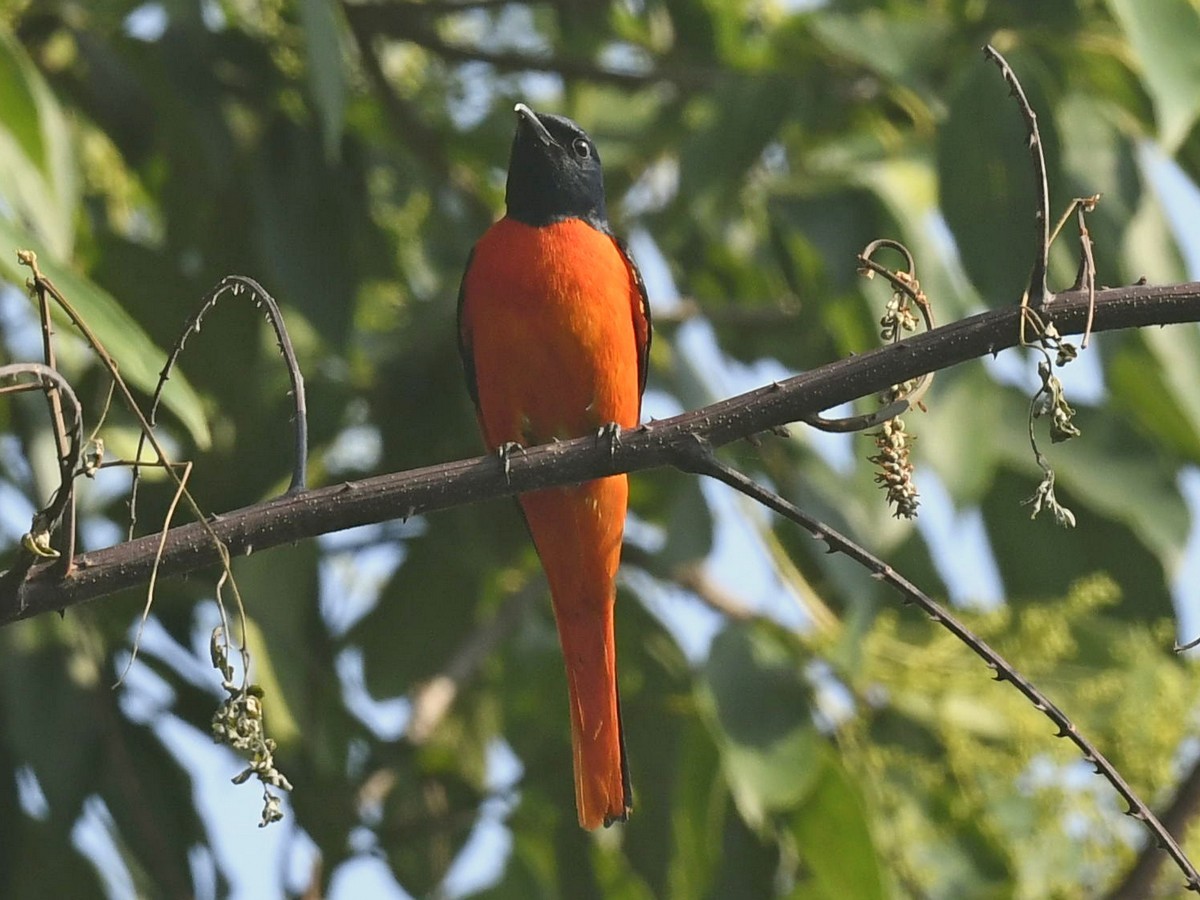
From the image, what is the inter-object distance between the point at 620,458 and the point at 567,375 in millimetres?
1733

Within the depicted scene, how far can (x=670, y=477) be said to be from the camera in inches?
186

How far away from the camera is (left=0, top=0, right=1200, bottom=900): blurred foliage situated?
12.8 feet

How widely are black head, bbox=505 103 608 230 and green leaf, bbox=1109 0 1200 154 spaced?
1652mm

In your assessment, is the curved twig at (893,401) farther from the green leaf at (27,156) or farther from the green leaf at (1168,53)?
the green leaf at (27,156)

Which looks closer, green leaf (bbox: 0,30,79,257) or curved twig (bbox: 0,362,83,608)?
curved twig (bbox: 0,362,83,608)

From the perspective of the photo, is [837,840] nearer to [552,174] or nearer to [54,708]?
[54,708]

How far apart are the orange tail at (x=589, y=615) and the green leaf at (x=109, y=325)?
1.22 meters

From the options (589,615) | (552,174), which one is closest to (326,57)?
(552,174)

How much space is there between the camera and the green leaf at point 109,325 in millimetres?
2664

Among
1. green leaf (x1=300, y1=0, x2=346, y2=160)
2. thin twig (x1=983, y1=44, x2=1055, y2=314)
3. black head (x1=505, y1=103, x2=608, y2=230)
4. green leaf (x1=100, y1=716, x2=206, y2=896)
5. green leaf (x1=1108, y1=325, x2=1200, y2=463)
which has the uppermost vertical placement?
black head (x1=505, y1=103, x2=608, y2=230)

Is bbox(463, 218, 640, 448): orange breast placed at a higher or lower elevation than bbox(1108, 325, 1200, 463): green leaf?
higher

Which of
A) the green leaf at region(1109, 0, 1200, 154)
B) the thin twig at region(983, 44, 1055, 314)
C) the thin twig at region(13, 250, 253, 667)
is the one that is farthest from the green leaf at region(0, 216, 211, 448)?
the green leaf at region(1109, 0, 1200, 154)

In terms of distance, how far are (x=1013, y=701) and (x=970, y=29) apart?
1.68 m

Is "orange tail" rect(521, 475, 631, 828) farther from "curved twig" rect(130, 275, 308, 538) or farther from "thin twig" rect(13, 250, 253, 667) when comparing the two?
"thin twig" rect(13, 250, 253, 667)
